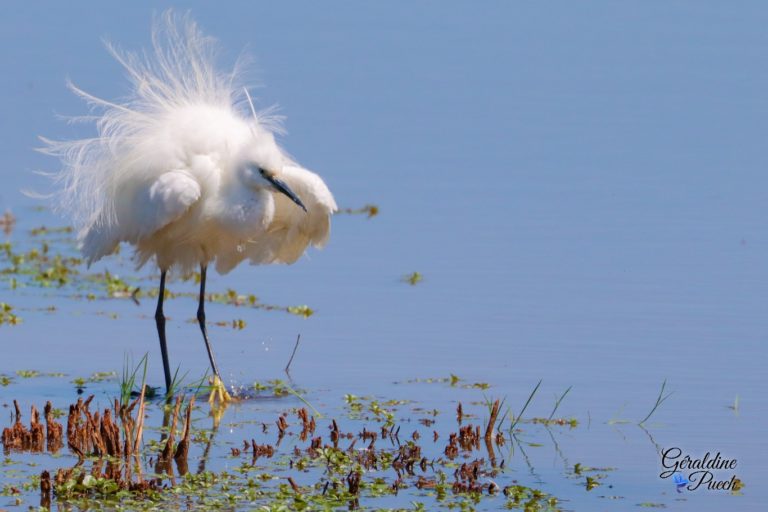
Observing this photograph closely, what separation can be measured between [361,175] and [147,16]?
6132 mm

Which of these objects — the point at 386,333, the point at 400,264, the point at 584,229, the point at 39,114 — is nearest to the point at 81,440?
the point at 386,333

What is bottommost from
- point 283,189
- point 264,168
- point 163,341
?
point 163,341

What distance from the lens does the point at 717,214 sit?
1408 centimetres

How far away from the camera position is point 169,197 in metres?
9.02

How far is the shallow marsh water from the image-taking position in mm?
8844

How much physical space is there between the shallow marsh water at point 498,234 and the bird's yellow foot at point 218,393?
0.12 meters

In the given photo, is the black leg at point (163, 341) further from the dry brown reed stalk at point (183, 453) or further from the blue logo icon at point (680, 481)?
the blue logo icon at point (680, 481)

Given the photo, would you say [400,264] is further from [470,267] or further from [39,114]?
[39,114]

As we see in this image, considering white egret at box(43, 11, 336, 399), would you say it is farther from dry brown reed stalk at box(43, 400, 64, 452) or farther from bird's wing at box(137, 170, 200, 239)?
dry brown reed stalk at box(43, 400, 64, 452)

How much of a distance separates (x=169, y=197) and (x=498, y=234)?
4819 mm

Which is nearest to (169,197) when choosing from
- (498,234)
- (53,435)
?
(53,435)

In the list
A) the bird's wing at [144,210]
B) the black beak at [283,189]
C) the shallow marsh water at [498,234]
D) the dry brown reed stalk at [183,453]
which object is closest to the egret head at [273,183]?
the black beak at [283,189]

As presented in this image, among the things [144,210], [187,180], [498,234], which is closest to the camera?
[187,180]

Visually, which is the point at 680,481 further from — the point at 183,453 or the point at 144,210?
the point at 144,210
